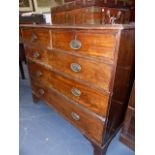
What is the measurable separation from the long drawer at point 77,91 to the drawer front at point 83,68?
0.06m

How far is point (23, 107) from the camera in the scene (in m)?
1.70

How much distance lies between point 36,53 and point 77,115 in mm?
656

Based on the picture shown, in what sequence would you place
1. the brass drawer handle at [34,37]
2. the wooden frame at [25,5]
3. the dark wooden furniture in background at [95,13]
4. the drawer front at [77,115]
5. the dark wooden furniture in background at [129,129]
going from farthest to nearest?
the wooden frame at [25,5]
the brass drawer handle at [34,37]
the dark wooden furniture in background at [129,129]
the drawer front at [77,115]
the dark wooden furniture in background at [95,13]

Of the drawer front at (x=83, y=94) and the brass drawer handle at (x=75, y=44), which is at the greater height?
the brass drawer handle at (x=75, y=44)

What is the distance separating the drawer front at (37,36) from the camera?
1.09 m

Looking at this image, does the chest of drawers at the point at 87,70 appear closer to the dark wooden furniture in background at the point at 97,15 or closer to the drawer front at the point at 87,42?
the drawer front at the point at 87,42

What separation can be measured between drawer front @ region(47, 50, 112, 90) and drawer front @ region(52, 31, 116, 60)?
5 centimetres

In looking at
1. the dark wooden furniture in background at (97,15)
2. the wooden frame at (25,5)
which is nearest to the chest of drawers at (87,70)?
the dark wooden furniture in background at (97,15)

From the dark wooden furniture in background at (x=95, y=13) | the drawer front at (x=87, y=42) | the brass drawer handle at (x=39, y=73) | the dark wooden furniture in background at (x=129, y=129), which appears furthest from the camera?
the brass drawer handle at (x=39, y=73)

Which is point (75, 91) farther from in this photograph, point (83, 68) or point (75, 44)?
point (75, 44)

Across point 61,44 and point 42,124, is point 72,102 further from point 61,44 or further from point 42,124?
point 42,124

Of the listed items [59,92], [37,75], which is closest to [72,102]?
[59,92]

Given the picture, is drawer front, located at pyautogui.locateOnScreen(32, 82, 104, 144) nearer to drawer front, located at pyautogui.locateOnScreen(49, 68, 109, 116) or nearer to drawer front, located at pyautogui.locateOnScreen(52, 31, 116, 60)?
drawer front, located at pyautogui.locateOnScreen(49, 68, 109, 116)
